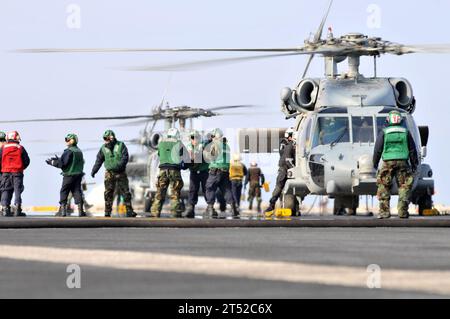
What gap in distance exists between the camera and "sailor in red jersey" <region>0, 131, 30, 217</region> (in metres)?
30.5

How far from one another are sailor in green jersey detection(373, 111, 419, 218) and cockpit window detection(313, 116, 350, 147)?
406 centimetres

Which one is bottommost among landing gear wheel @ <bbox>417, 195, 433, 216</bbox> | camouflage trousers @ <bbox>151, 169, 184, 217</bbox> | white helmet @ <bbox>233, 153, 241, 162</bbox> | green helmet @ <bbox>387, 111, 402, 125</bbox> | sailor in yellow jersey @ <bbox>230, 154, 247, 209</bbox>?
landing gear wheel @ <bbox>417, 195, 433, 216</bbox>

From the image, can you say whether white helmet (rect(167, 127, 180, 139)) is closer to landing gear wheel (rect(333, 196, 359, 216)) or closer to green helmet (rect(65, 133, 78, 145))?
green helmet (rect(65, 133, 78, 145))

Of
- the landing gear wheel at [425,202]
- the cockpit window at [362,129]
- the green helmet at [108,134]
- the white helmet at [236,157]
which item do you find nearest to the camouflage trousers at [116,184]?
the green helmet at [108,134]

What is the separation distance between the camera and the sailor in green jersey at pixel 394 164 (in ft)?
76.8

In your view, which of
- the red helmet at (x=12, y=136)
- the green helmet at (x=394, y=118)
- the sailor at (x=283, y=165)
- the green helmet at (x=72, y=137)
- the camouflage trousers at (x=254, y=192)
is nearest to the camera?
the green helmet at (x=394, y=118)

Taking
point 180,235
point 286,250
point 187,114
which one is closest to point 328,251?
point 286,250

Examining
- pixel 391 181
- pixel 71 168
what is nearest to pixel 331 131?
pixel 391 181

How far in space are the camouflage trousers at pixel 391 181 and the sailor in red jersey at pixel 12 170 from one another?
34.2 feet

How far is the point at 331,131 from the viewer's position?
1096 inches

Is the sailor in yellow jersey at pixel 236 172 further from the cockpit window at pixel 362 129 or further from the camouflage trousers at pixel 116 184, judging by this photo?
the camouflage trousers at pixel 116 184

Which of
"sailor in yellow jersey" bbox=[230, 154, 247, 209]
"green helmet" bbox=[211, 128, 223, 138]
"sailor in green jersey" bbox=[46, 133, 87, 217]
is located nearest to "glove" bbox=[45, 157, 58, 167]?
"sailor in green jersey" bbox=[46, 133, 87, 217]

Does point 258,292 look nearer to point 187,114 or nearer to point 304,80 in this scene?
point 304,80
